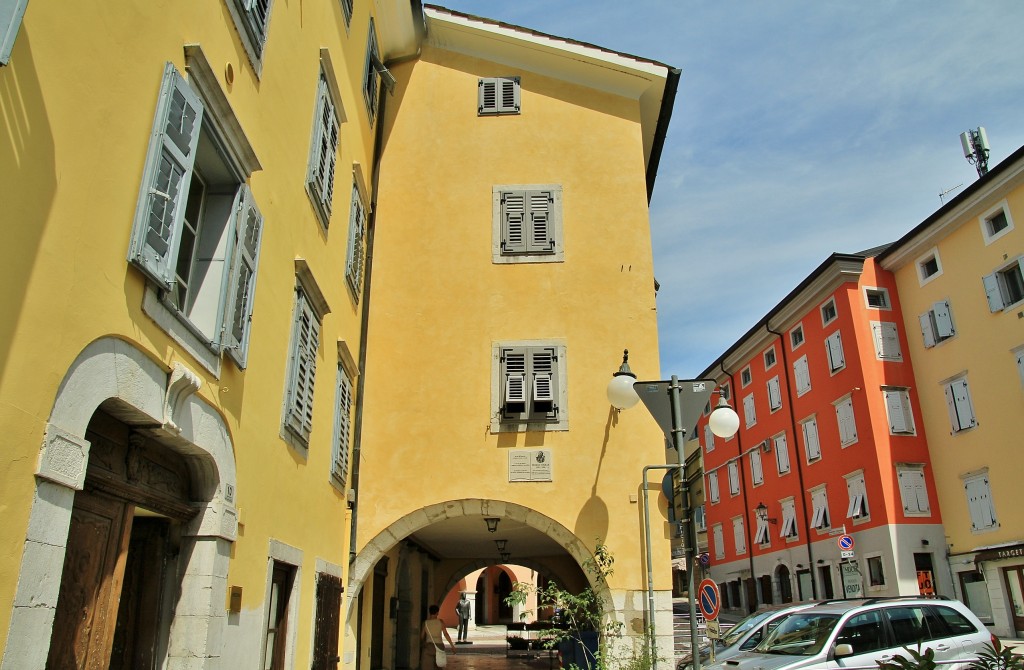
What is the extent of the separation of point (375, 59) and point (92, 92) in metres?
9.06

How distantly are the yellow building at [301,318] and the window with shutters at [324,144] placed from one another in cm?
7

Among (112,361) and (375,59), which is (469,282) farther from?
(112,361)

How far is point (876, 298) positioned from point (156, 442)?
27696 millimetres

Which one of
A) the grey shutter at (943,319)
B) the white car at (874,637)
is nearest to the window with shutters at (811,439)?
the grey shutter at (943,319)

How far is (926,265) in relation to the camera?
26.7 m

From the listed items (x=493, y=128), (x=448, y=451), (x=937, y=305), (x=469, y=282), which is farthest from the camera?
(x=937, y=305)

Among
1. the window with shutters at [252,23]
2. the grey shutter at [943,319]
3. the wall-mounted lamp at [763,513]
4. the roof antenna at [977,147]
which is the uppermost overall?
the roof antenna at [977,147]

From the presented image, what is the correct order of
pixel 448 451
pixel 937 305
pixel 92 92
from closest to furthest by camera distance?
1. pixel 92 92
2. pixel 448 451
3. pixel 937 305

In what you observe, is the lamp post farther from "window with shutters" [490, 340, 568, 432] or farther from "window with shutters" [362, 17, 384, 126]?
"window with shutters" [362, 17, 384, 126]

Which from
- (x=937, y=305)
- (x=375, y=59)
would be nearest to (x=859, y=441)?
(x=937, y=305)

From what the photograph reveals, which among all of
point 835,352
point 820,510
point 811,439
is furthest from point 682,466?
point 811,439

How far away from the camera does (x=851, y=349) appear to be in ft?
89.1

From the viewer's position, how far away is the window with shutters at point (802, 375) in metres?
30.5

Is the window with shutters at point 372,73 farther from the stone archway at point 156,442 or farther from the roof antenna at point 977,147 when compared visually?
the roof antenna at point 977,147
